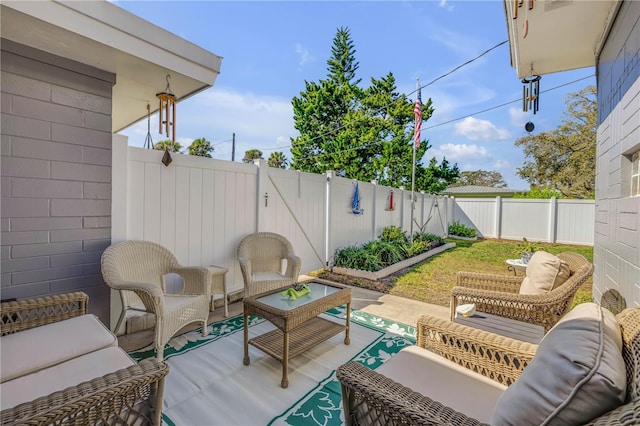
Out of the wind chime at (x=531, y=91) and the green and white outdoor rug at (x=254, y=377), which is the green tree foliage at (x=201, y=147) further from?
the wind chime at (x=531, y=91)

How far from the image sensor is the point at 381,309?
3.76 m

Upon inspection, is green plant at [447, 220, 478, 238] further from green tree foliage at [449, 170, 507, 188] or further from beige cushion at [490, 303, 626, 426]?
green tree foliage at [449, 170, 507, 188]

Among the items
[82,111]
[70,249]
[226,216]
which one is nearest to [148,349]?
[70,249]

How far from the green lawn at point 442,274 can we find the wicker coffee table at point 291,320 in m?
1.97

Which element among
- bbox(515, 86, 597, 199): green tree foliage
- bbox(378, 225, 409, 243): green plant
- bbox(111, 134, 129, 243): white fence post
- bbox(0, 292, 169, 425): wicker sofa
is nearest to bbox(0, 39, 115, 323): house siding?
bbox(111, 134, 129, 243): white fence post

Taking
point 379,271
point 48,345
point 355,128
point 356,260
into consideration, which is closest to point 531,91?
point 379,271

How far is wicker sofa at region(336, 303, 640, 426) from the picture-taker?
2.63ft

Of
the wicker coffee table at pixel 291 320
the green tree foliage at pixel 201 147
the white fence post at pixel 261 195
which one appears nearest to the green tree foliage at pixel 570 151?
the white fence post at pixel 261 195

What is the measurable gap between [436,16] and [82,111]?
5.88 metres

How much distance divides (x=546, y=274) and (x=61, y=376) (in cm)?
339

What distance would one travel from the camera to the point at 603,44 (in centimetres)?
272

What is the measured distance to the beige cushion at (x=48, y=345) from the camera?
1516mm

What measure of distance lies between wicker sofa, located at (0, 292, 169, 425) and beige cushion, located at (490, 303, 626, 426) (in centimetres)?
144

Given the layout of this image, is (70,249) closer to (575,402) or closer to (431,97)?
(575,402)
